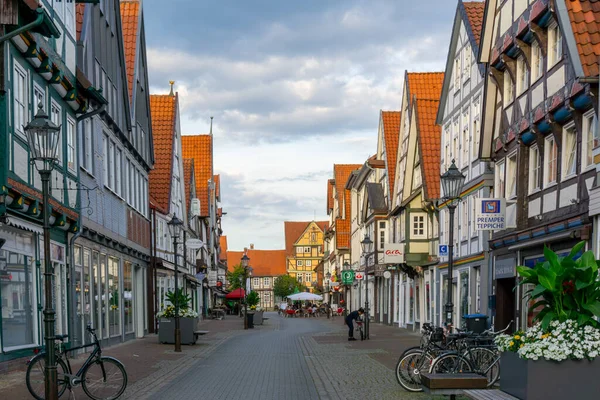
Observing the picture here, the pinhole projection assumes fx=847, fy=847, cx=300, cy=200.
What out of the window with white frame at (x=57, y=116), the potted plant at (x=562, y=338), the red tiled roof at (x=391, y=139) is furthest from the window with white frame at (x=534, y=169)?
the red tiled roof at (x=391, y=139)

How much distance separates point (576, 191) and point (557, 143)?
1667 mm

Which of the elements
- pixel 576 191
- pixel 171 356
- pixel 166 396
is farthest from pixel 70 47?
pixel 576 191

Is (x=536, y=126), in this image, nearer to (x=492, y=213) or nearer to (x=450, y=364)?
(x=492, y=213)

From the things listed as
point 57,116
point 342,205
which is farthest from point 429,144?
point 342,205

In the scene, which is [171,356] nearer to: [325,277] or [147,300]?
[147,300]

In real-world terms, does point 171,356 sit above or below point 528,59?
below

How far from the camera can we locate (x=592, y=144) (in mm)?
16625

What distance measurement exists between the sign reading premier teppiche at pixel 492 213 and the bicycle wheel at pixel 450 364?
378 inches

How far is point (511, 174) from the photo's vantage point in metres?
23.0

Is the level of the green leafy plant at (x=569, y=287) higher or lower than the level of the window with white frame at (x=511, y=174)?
lower

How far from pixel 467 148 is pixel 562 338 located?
21067 millimetres

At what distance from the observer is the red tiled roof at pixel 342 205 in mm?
74438

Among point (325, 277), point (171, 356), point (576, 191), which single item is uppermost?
point (325, 277)

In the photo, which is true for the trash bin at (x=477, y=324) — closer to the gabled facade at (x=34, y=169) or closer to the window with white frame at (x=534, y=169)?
the window with white frame at (x=534, y=169)
